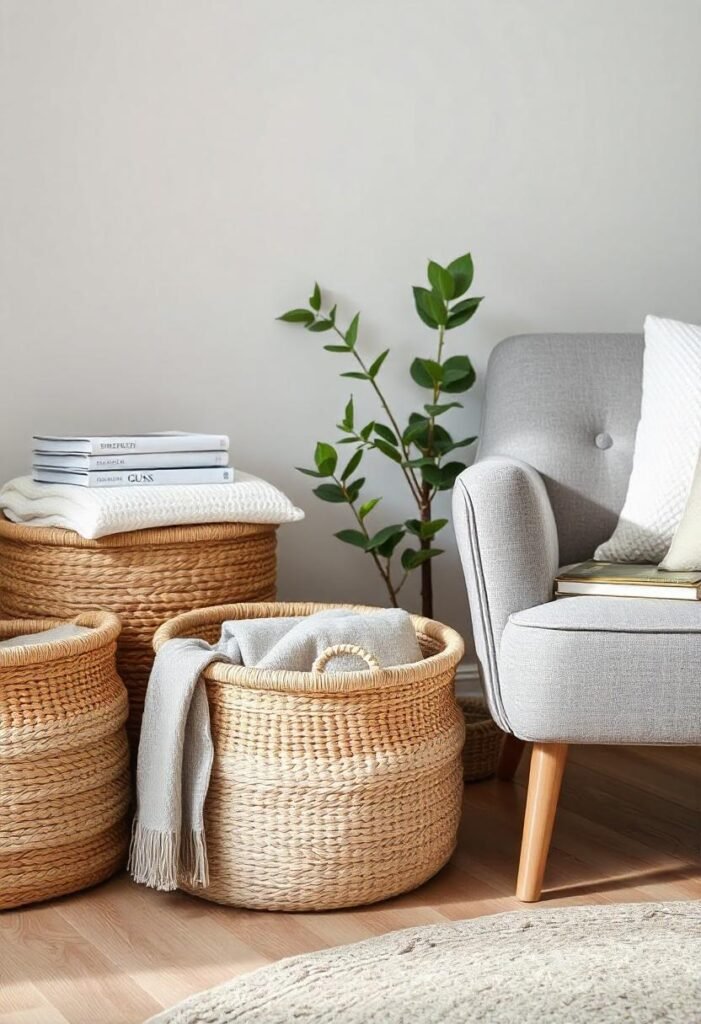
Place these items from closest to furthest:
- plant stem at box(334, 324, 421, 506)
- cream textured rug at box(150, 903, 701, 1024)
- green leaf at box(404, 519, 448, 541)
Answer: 1. cream textured rug at box(150, 903, 701, 1024)
2. green leaf at box(404, 519, 448, 541)
3. plant stem at box(334, 324, 421, 506)

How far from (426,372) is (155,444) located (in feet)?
2.07

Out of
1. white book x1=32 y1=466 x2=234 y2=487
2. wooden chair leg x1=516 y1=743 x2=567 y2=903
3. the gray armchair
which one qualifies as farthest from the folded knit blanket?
wooden chair leg x1=516 y1=743 x2=567 y2=903

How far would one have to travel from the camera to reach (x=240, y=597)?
6.49ft

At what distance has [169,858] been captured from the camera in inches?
62.1

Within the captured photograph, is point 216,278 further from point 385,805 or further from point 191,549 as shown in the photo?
point 385,805

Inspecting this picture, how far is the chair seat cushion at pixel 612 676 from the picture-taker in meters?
1.58

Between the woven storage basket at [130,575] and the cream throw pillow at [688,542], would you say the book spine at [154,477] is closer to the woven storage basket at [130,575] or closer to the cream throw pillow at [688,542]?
the woven storage basket at [130,575]

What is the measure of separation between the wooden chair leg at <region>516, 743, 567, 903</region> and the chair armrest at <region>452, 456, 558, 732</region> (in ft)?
0.22

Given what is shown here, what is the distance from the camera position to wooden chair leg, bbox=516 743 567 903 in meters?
1.66

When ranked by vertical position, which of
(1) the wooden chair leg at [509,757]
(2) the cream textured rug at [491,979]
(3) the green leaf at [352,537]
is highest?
(3) the green leaf at [352,537]

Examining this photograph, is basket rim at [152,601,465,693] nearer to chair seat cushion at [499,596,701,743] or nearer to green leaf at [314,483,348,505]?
chair seat cushion at [499,596,701,743]

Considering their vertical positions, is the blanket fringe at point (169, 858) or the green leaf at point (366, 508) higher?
the green leaf at point (366, 508)

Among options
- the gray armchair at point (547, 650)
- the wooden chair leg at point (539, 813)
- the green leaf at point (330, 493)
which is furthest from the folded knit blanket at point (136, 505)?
the wooden chair leg at point (539, 813)

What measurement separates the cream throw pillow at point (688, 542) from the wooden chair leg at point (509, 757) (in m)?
0.53
